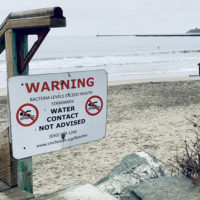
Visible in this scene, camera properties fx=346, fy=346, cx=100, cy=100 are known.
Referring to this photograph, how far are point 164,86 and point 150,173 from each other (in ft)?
39.6

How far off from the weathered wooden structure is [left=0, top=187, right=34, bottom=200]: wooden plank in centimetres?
4

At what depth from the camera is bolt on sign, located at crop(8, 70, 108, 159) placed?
2.31 meters

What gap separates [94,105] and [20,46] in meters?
0.69

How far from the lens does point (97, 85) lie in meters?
2.61

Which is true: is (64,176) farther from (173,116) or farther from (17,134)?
(173,116)

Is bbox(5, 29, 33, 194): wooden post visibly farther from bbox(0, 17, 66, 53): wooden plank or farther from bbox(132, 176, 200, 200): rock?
bbox(132, 176, 200, 200): rock

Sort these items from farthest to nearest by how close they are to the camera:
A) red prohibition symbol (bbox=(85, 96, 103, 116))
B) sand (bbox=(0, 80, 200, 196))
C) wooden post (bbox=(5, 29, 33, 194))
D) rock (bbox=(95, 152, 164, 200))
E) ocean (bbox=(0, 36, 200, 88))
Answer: ocean (bbox=(0, 36, 200, 88)) < sand (bbox=(0, 80, 200, 196)) < rock (bbox=(95, 152, 164, 200)) < red prohibition symbol (bbox=(85, 96, 103, 116)) < wooden post (bbox=(5, 29, 33, 194))

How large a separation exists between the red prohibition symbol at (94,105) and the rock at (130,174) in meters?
1.69

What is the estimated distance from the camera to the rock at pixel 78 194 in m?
2.68

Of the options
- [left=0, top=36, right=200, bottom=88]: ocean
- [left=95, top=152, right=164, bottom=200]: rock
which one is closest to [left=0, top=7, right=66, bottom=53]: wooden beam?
[left=95, top=152, right=164, bottom=200]: rock

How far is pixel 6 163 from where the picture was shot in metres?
2.69

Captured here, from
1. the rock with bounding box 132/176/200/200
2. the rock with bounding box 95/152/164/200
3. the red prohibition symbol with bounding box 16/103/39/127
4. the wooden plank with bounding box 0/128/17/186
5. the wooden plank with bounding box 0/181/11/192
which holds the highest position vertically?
the red prohibition symbol with bounding box 16/103/39/127

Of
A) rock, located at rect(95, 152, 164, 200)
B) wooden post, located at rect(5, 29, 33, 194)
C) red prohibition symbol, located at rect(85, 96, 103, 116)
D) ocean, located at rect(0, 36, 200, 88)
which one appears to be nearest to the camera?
wooden post, located at rect(5, 29, 33, 194)

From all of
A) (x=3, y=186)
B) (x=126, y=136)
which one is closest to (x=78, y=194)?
(x=3, y=186)
